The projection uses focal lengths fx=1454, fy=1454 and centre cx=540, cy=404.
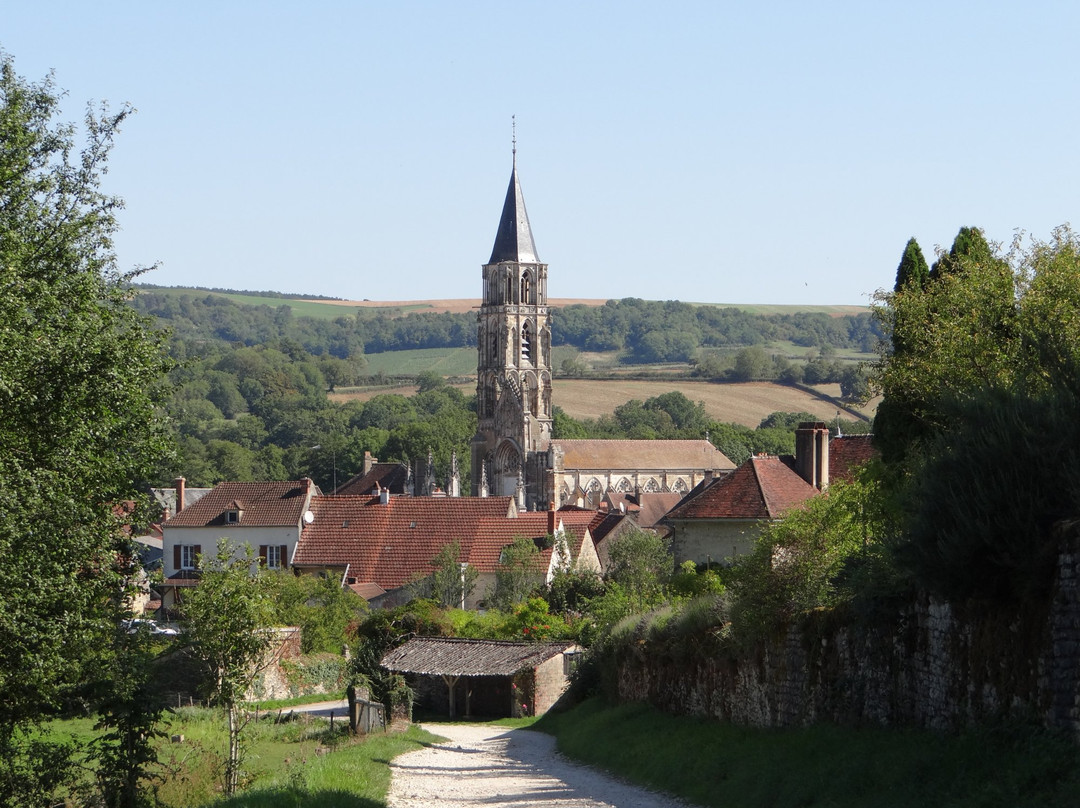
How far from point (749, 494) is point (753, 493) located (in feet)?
0.52

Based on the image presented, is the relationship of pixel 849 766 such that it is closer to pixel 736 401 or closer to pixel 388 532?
pixel 388 532

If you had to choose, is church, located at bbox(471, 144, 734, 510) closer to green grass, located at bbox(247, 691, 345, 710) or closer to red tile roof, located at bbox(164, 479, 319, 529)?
red tile roof, located at bbox(164, 479, 319, 529)

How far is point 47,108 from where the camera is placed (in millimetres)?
19484

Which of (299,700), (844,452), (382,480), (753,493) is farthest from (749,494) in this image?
(382,480)

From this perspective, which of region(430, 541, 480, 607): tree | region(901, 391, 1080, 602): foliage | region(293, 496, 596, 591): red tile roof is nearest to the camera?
region(901, 391, 1080, 602): foliage

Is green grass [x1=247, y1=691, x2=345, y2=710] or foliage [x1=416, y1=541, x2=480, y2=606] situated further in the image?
foliage [x1=416, y1=541, x2=480, y2=606]

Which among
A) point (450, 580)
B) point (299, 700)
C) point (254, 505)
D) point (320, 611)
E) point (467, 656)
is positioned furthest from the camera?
point (254, 505)

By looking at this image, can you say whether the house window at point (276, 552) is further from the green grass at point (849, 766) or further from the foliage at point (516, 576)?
the green grass at point (849, 766)

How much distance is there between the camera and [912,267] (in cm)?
2442

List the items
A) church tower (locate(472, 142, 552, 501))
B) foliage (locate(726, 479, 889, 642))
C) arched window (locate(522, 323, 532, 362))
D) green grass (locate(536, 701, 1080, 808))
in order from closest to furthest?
green grass (locate(536, 701, 1080, 808)) < foliage (locate(726, 479, 889, 642)) < church tower (locate(472, 142, 552, 501)) < arched window (locate(522, 323, 532, 362))

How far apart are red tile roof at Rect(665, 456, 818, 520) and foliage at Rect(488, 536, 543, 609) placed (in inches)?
323

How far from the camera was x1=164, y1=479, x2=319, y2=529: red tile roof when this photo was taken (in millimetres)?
55844

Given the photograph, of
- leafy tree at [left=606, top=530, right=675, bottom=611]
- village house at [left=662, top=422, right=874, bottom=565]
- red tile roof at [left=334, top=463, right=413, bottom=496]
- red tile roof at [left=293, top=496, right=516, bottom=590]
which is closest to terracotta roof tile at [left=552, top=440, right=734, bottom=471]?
red tile roof at [left=334, top=463, right=413, bottom=496]

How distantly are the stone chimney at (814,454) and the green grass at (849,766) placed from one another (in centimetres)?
1956
